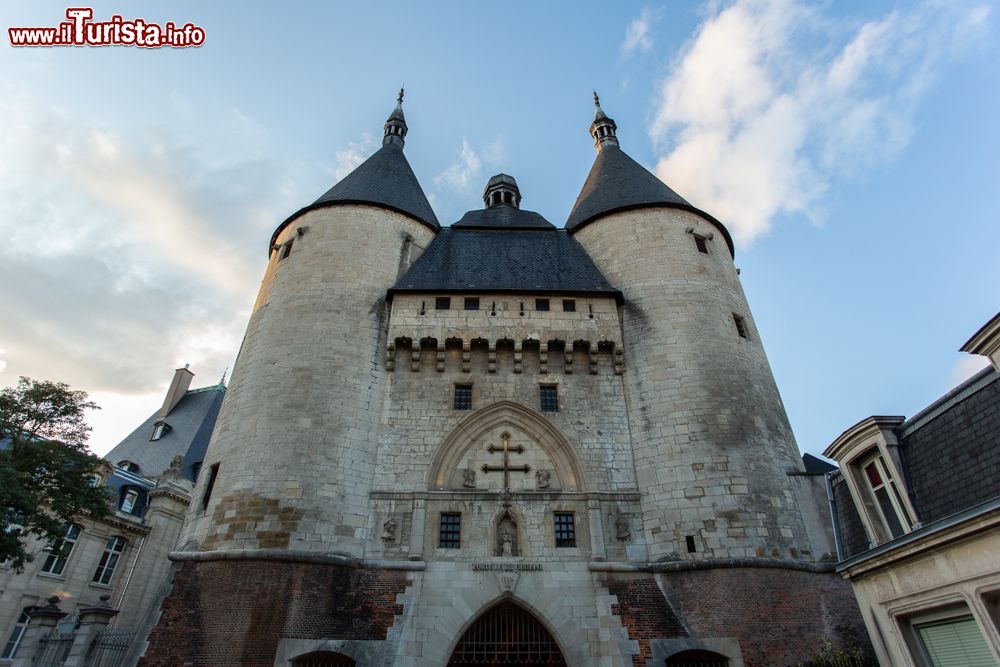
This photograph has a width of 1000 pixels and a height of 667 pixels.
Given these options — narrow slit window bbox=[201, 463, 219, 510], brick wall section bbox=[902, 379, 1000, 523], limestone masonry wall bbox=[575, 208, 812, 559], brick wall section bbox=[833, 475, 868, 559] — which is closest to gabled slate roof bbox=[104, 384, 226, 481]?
narrow slit window bbox=[201, 463, 219, 510]

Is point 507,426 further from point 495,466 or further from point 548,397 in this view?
point 548,397

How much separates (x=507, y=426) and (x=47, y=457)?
1140 cm

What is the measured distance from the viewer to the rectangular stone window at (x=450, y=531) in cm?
1358

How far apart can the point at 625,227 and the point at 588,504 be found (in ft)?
32.1

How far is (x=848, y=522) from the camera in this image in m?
10.8

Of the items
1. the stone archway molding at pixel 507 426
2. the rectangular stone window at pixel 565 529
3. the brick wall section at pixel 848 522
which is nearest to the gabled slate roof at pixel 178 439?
the stone archway molding at pixel 507 426

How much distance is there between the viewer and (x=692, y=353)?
15.6 meters

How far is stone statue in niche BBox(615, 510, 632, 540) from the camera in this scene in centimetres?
1355

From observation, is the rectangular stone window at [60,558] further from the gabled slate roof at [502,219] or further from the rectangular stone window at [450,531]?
the gabled slate roof at [502,219]

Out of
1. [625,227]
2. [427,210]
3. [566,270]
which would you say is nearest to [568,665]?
[566,270]

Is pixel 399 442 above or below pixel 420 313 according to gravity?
below

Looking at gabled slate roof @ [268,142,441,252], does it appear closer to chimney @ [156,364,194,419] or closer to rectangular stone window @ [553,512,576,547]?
rectangular stone window @ [553,512,576,547]

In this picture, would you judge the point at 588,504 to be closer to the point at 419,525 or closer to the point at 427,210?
the point at 419,525

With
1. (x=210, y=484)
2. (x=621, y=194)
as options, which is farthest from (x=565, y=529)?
(x=621, y=194)
